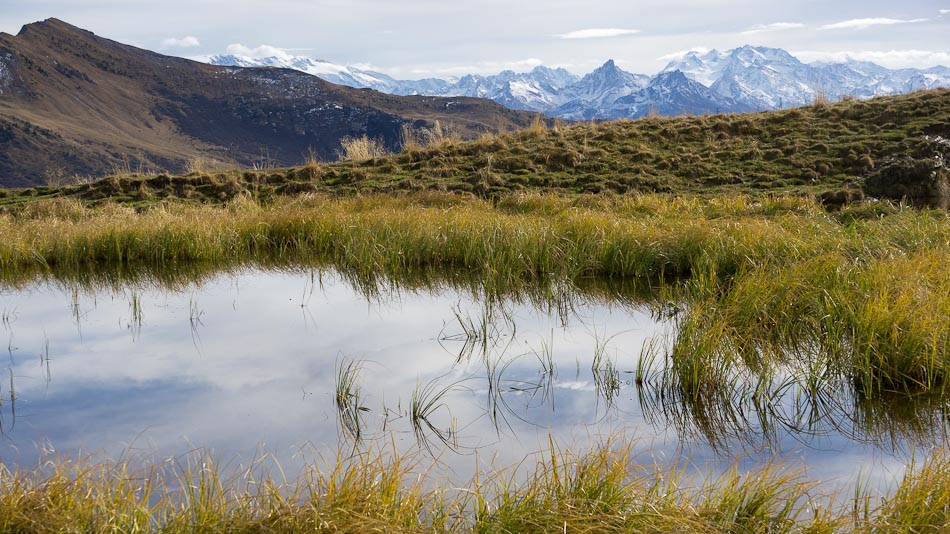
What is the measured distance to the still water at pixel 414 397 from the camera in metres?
4.26

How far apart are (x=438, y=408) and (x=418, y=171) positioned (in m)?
13.1

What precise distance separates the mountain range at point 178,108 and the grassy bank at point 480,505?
101 meters

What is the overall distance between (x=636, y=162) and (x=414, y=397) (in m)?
13.7

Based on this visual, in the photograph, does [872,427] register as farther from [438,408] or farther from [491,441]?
[438,408]

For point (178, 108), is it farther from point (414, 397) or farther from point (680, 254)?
point (414, 397)

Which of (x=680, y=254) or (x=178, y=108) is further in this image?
(x=178, y=108)

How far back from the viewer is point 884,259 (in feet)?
23.9

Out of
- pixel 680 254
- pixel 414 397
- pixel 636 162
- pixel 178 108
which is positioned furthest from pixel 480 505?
pixel 178 108

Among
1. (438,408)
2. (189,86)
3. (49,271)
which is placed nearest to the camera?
(438,408)

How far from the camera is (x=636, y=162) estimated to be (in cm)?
1759

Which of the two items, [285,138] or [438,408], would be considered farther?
[285,138]

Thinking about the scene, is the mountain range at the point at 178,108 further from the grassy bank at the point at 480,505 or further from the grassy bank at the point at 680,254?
the grassy bank at the point at 480,505

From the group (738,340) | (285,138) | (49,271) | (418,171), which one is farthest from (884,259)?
(285,138)

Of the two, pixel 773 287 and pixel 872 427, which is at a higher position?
pixel 773 287
